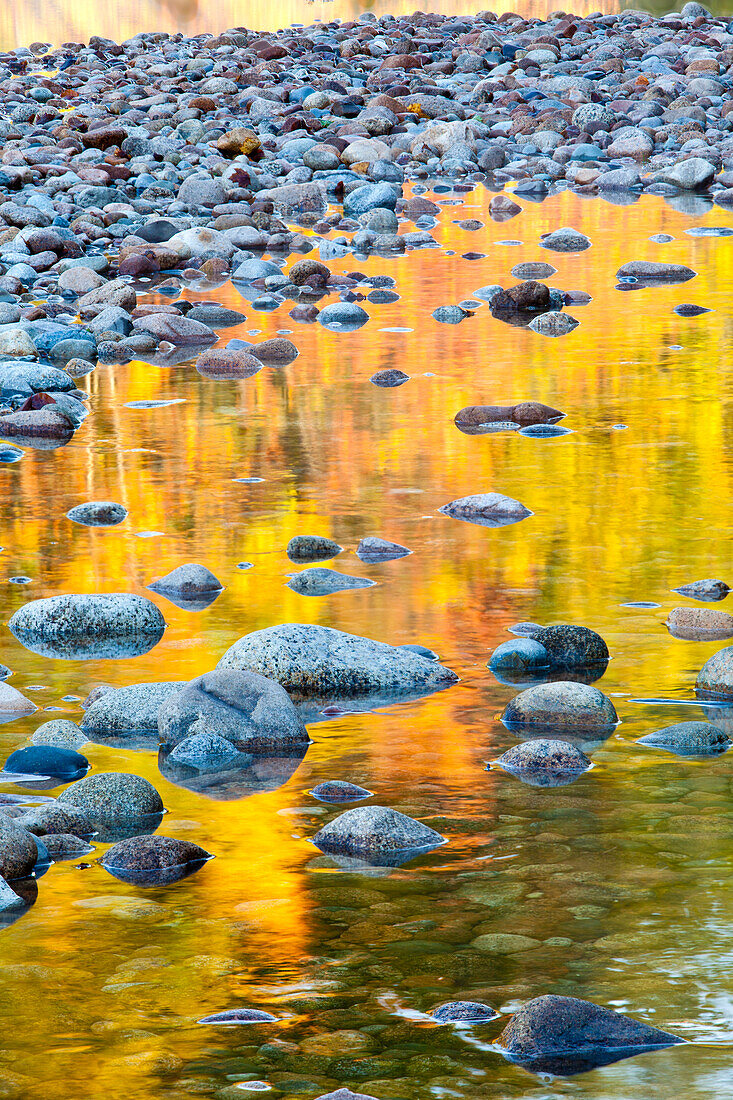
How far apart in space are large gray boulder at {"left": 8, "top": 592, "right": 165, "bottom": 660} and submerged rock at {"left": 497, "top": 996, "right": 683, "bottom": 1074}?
6.46 ft

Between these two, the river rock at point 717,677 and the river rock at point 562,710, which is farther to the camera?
the river rock at point 717,677

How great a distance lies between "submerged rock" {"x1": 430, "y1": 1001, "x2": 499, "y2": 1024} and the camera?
2.35 meters

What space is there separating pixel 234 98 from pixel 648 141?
198 inches

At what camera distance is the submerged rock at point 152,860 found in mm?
2873

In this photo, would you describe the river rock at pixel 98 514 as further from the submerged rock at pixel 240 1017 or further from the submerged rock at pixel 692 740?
the submerged rock at pixel 240 1017

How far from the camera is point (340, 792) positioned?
3.14m

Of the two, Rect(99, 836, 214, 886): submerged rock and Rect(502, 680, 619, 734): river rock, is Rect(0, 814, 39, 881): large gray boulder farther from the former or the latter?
Rect(502, 680, 619, 734): river rock

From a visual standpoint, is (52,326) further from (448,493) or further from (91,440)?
(448,493)

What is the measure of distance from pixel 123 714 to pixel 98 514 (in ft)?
5.42

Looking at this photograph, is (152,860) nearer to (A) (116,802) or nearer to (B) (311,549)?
(A) (116,802)

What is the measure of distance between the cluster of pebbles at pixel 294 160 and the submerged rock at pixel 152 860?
3488 mm

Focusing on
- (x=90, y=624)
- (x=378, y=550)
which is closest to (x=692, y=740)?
(x=378, y=550)

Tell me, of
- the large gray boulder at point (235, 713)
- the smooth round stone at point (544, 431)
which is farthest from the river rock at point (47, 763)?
the smooth round stone at point (544, 431)

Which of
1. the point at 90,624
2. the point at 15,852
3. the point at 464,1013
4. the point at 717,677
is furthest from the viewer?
the point at 90,624
